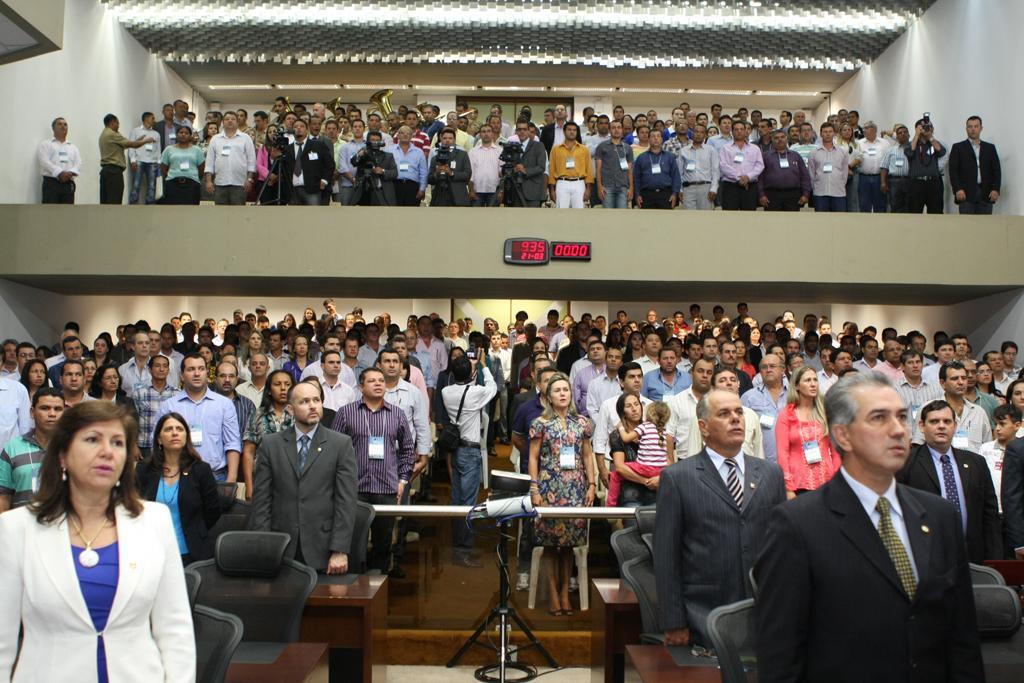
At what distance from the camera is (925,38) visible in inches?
495

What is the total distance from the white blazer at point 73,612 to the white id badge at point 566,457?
3.49 metres

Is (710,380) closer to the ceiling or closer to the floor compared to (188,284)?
closer to the floor

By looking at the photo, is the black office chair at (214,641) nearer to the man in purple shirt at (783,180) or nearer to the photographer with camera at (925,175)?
the man in purple shirt at (783,180)

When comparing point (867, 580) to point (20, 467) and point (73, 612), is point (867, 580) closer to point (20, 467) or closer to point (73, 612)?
point (73, 612)

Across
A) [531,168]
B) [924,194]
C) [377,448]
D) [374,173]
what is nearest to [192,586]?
Answer: [377,448]

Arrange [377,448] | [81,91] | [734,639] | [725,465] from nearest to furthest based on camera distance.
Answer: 1. [734,639]
2. [725,465]
3. [377,448]
4. [81,91]

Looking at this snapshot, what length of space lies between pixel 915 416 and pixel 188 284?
766cm

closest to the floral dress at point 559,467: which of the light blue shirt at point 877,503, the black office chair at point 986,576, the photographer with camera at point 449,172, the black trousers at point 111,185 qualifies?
the black office chair at point 986,576

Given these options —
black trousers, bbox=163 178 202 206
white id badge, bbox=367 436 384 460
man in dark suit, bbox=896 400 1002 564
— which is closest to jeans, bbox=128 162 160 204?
black trousers, bbox=163 178 202 206

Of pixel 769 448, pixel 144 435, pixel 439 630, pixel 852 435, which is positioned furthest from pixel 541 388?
pixel 852 435

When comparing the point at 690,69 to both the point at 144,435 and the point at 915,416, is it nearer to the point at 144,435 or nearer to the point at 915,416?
the point at 915,416

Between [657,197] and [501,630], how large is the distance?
6335 mm

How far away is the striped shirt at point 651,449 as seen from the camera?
558cm

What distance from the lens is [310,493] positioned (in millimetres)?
4621
